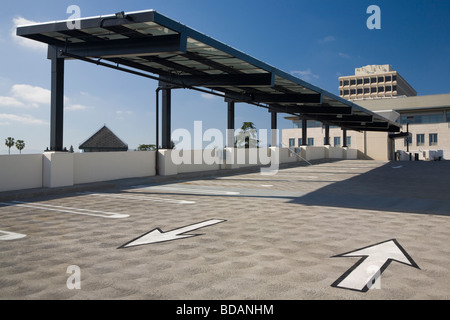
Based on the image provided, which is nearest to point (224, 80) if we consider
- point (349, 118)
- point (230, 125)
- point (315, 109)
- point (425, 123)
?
point (230, 125)

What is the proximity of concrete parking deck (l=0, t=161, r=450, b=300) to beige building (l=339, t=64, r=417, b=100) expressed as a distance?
12459 centimetres

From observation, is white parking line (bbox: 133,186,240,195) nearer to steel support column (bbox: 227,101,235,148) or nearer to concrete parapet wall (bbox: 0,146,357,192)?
concrete parapet wall (bbox: 0,146,357,192)

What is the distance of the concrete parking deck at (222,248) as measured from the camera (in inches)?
168

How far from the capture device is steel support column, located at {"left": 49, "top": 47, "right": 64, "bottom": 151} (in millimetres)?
13797

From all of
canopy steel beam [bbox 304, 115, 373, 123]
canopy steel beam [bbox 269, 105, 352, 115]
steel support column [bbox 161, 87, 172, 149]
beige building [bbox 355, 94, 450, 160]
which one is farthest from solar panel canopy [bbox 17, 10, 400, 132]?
beige building [bbox 355, 94, 450, 160]

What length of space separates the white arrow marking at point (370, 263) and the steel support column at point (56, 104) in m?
11.8

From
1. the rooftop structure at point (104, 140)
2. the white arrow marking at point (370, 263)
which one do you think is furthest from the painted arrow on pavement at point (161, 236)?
the rooftop structure at point (104, 140)

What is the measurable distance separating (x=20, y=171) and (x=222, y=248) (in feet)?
33.1

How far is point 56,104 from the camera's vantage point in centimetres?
1384

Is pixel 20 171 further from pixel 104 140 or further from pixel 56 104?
pixel 104 140

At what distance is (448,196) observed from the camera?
12.7 meters

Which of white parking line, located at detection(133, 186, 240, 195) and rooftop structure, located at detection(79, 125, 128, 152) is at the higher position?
rooftop structure, located at detection(79, 125, 128, 152)

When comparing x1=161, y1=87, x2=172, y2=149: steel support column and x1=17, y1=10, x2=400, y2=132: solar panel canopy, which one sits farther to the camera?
x1=161, y1=87, x2=172, y2=149: steel support column

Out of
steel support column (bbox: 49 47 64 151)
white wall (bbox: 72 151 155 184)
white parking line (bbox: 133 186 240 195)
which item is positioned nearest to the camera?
white parking line (bbox: 133 186 240 195)
